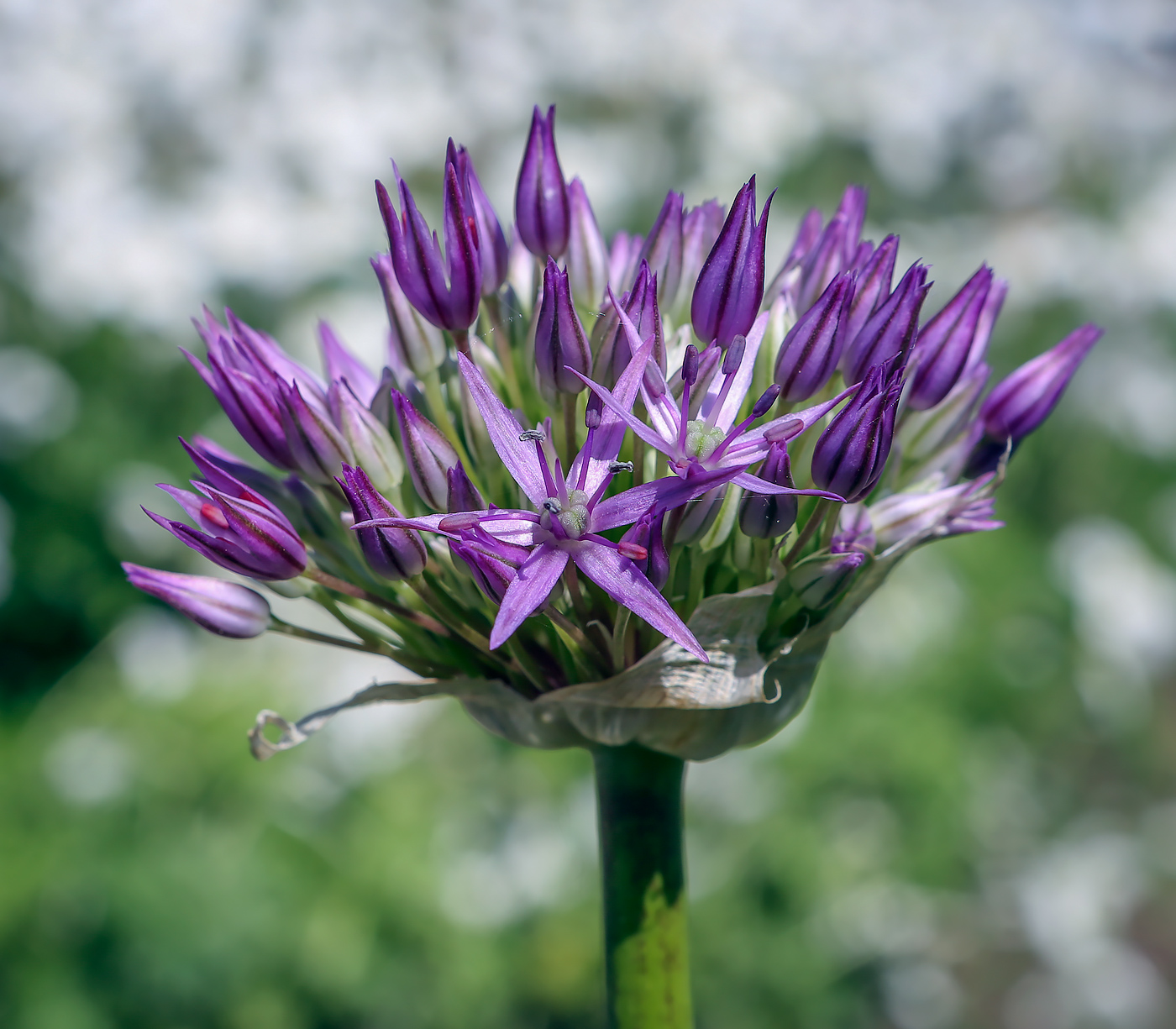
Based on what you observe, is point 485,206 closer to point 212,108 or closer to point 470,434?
point 470,434

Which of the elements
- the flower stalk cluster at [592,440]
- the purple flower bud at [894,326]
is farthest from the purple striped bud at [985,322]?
the purple flower bud at [894,326]

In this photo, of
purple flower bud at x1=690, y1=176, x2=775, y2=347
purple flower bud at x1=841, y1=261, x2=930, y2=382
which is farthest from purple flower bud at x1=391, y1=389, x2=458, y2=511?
purple flower bud at x1=841, y1=261, x2=930, y2=382

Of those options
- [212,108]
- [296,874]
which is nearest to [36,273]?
[212,108]

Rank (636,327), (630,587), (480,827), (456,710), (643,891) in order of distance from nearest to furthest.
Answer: (630,587) → (636,327) → (643,891) → (480,827) → (456,710)

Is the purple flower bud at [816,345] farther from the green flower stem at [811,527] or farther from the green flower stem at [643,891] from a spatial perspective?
the green flower stem at [643,891]

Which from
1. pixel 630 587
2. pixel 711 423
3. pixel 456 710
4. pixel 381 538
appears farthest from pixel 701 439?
pixel 456 710

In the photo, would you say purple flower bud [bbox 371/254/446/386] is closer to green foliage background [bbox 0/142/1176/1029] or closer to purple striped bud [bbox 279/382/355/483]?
purple striped bud [bbox 279/382/355/483]

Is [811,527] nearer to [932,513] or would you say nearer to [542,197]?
[932,513]
